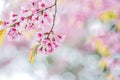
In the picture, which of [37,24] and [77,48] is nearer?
[37,24]

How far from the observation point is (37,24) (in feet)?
4.72

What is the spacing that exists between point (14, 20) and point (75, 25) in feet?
10.2

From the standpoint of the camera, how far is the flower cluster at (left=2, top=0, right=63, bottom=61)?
4.66 ft

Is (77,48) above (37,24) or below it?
above

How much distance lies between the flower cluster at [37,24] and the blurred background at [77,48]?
1.47m

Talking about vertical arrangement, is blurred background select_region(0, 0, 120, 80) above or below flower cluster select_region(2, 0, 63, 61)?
above

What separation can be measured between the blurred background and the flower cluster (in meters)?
1.47

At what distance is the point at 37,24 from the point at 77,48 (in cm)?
396

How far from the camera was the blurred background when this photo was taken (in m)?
3.96

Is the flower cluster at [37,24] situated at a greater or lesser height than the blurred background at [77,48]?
lesser

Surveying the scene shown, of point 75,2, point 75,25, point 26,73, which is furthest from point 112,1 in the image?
point 26,73

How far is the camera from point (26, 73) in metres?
5.98

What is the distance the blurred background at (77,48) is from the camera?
3956mm

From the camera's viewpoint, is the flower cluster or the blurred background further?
the blurred background
